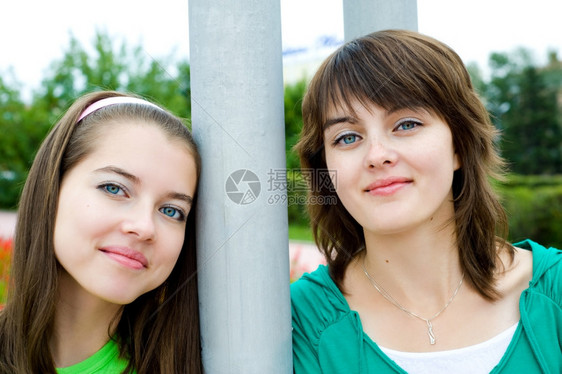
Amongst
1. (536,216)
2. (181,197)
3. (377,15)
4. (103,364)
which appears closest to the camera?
(181,197)

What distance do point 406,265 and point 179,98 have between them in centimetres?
1506

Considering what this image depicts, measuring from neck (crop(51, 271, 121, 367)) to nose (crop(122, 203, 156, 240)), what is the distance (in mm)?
413

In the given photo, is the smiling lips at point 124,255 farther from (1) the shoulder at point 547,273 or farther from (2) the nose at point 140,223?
(1) the shoulder at point 547,273

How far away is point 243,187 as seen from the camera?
5.65ft

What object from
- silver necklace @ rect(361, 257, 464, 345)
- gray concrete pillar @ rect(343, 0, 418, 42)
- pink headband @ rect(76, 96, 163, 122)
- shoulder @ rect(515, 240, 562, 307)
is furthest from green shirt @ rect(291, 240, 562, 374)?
gray concrete pillar @ rect(343, 0, 418, 42)

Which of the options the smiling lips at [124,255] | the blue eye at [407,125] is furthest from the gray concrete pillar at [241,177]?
the blue eye at [407,125]

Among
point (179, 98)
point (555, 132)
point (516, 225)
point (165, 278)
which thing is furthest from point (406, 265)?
point (555, 132)

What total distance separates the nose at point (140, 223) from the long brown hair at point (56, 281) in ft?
0.70

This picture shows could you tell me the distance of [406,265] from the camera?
7.23ft

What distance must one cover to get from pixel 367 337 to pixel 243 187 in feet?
2.62

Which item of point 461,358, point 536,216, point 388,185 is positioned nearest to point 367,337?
point 461,358

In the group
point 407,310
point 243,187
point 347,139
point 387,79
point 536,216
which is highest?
point 387,79

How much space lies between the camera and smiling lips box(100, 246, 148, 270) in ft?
5.85

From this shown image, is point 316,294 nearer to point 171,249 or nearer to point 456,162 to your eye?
point 171,249
